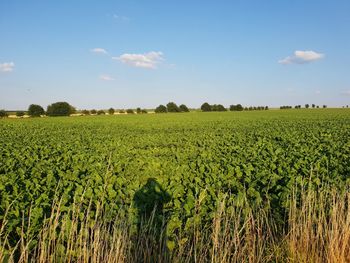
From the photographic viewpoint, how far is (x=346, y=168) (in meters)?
8.91

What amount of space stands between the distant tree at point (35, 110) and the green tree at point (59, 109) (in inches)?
85.5

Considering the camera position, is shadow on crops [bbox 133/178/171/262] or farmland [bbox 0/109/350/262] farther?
shadow on crops [bbox 133/178/171/262]

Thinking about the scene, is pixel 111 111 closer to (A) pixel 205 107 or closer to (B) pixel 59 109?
(B) pixel 59 109

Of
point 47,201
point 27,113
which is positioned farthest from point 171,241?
point 27,113

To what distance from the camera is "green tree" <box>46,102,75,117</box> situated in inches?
3504

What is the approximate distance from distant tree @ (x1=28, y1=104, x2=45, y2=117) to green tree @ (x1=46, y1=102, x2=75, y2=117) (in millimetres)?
2171

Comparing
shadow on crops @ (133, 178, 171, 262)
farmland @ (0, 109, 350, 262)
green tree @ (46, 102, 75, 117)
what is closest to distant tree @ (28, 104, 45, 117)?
green tree @ (46, 102, 75, 117)

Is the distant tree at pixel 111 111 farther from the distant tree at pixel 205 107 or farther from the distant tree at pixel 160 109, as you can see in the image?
the distant tree at pixel 205 107

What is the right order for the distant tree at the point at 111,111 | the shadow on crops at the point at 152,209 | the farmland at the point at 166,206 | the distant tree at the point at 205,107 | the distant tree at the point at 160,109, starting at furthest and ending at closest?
the distant tree at the point at 205,107, the distant tree at the point at 160,109, the distant tree at the point at 111,111, the shadow on crops at the point at 152,209, the farmland at the point at 166,206

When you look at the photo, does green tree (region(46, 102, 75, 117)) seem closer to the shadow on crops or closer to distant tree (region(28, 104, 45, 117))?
distant tree (region(28, 104, 45, 117))

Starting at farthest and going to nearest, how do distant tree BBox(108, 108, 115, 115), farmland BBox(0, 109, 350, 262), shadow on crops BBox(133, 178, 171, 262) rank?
1. distant tree BBox(108, 108, 115, 115)
2. shadow on crops BBox(133, 178, 171, 262)
3. farmland BBox(0, 109, 350, 262)

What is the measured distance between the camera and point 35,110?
87250 millimetres

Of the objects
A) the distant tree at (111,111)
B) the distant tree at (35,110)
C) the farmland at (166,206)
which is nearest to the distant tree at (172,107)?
the distant tree at (111,111)

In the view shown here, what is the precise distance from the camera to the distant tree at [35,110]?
8694cm
